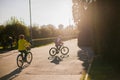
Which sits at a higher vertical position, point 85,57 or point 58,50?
point 58,50

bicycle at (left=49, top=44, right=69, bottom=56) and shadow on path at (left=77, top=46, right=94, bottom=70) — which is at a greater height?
bicycle at (left=49, top=44, right=69, bottom=56)

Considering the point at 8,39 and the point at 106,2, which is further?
the point at 8,39

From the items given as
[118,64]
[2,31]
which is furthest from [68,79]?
[2,31]

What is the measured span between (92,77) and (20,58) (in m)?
5.71

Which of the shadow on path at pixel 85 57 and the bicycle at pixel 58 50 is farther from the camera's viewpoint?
the bicycle at pixel 58 50

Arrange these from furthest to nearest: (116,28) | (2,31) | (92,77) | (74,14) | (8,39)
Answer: (74,14) < (2,31) < (8,39) < (116,28) < (92,77)

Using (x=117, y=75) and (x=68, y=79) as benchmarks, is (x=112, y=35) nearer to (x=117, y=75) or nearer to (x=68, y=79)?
(x=117, y=75)

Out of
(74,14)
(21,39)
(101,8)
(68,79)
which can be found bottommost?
(68,79)

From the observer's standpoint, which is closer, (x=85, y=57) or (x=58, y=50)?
(x=85, y=57)

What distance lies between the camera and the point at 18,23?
37.8 m

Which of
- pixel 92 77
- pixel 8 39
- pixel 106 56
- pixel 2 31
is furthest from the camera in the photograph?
pixel 2 31

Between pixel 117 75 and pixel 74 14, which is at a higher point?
pixel 74 14

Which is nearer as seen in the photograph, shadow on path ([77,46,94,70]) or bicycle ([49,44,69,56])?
shadow on path ([77,46,94,70])

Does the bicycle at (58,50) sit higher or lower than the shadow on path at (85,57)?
higher
